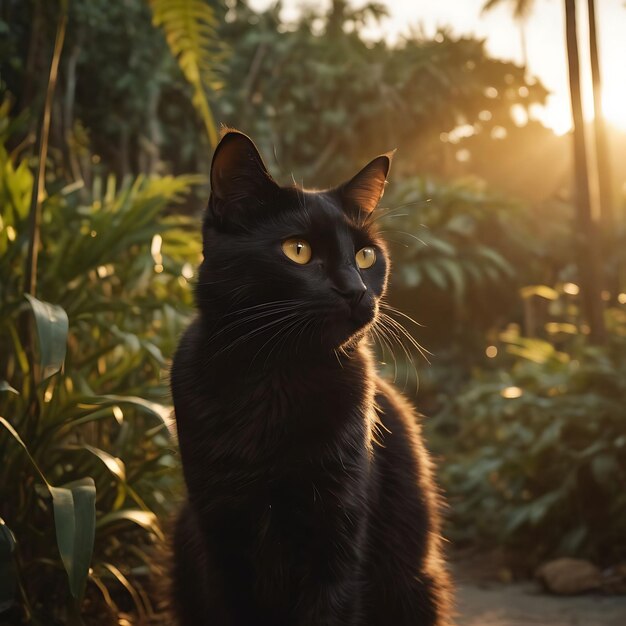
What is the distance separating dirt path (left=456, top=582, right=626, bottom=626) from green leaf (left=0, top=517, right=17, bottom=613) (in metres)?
1.62

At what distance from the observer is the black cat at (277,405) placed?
5.26 feet

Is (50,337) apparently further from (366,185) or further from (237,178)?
(366,185)

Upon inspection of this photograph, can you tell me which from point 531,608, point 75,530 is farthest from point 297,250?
point 531,608

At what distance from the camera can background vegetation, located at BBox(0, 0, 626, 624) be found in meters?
2.16

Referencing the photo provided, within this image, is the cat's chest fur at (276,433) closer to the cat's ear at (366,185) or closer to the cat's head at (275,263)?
the cat's head at (275,263)

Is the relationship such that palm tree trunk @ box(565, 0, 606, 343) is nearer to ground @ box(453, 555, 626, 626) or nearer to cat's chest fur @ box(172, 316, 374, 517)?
ground @ box(453, 555, 626, 626)

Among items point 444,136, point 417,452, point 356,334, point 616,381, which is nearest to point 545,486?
point 616,381

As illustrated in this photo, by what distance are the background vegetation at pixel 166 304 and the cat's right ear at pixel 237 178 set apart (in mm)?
517

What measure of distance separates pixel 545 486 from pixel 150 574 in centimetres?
220

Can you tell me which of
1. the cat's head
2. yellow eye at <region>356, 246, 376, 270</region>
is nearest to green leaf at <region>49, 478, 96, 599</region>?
the cat's head

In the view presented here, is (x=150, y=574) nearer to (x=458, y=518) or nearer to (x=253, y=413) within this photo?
(x=253, y=413)

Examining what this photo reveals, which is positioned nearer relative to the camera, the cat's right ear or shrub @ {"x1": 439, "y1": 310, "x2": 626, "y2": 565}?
the cat's right ear

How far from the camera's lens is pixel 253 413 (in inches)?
65.6

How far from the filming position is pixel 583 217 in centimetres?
477
